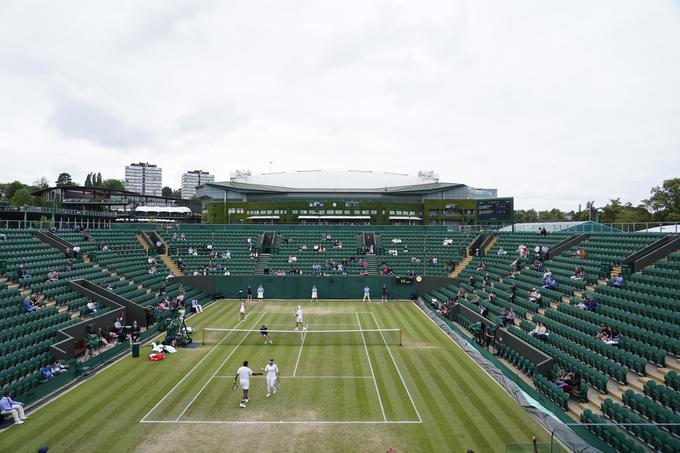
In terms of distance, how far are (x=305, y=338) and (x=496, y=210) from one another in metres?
26.3

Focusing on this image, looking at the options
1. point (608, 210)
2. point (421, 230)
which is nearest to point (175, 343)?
point (421, 230)

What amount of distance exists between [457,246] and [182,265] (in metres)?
30.0

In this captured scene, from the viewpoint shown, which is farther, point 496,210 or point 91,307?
point 496,210

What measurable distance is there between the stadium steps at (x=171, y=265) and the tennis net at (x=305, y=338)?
1748 cm

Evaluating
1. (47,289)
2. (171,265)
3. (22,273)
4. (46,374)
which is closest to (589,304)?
(46,374)

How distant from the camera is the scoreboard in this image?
135 ft

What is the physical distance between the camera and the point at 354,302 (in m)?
39.2

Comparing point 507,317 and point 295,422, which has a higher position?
point 507,317

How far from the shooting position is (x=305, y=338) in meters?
24.8

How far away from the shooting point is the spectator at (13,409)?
44.9 feet

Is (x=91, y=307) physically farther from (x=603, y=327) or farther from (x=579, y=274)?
(x=579, y=274)

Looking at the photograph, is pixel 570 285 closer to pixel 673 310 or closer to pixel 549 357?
pixel 673 310

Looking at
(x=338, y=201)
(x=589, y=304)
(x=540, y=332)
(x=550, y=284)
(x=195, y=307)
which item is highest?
(x=338, y=201)

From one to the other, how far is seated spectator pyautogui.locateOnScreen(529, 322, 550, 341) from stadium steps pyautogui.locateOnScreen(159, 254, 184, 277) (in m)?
33.1
